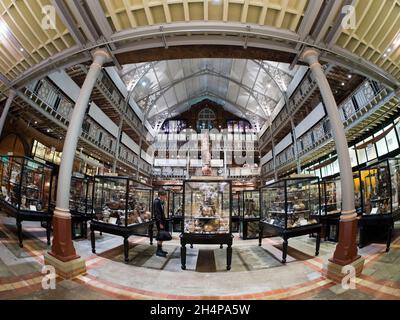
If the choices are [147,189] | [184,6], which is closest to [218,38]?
[184,6]

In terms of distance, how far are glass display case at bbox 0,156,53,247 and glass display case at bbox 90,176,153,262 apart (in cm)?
124

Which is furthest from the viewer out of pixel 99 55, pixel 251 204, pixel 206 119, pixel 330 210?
pixel 206 119

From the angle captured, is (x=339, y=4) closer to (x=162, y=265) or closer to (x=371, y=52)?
(x=371, y=52)

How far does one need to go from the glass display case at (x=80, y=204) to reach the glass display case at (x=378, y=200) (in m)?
8.17

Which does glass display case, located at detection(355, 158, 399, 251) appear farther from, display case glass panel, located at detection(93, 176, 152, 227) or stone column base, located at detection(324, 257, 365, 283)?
display case glass panel, located at detection(93, 176, 152, 227)

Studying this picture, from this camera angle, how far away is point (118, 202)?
18.1 feet

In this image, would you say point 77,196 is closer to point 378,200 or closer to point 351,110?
point 378,200

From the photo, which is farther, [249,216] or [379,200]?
[249,216]

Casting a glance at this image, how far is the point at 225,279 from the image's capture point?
382cm

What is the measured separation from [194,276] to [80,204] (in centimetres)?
607

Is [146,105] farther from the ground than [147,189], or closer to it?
farther from the ground

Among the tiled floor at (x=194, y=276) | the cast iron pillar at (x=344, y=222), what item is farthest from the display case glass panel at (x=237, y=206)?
the cast iron pillar at (x=344, y=222)

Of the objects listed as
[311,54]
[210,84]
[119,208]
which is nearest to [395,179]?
[311,54]
